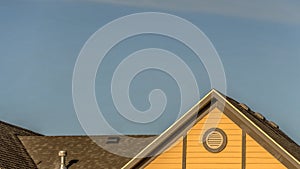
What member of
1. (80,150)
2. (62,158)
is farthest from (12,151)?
(62,158)

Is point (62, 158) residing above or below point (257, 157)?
above

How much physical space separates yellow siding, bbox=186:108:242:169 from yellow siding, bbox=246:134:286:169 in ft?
0.98

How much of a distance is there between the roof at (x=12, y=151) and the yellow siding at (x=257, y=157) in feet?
31.0

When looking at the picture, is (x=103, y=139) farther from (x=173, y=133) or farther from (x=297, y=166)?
(x=297, y=166)

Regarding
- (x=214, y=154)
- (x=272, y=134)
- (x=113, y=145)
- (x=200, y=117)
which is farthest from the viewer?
(x=113, y=145)

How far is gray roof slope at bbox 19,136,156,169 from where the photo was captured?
1185 inches

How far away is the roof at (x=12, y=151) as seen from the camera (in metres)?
29.6

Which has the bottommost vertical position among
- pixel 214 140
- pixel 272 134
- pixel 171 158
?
pixel 171 158

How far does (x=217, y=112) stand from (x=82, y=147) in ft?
27.5

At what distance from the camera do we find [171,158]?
1006 inches

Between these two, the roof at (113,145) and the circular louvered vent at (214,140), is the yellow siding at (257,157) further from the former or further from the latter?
the circular louvered vent at (214,140)

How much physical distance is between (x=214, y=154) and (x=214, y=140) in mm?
463

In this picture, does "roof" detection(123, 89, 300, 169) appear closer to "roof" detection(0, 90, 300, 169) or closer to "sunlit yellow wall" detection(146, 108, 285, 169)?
"roof" detection(0, 90, 300, 169)

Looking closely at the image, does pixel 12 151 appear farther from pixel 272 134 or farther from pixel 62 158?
pixel 272 134
